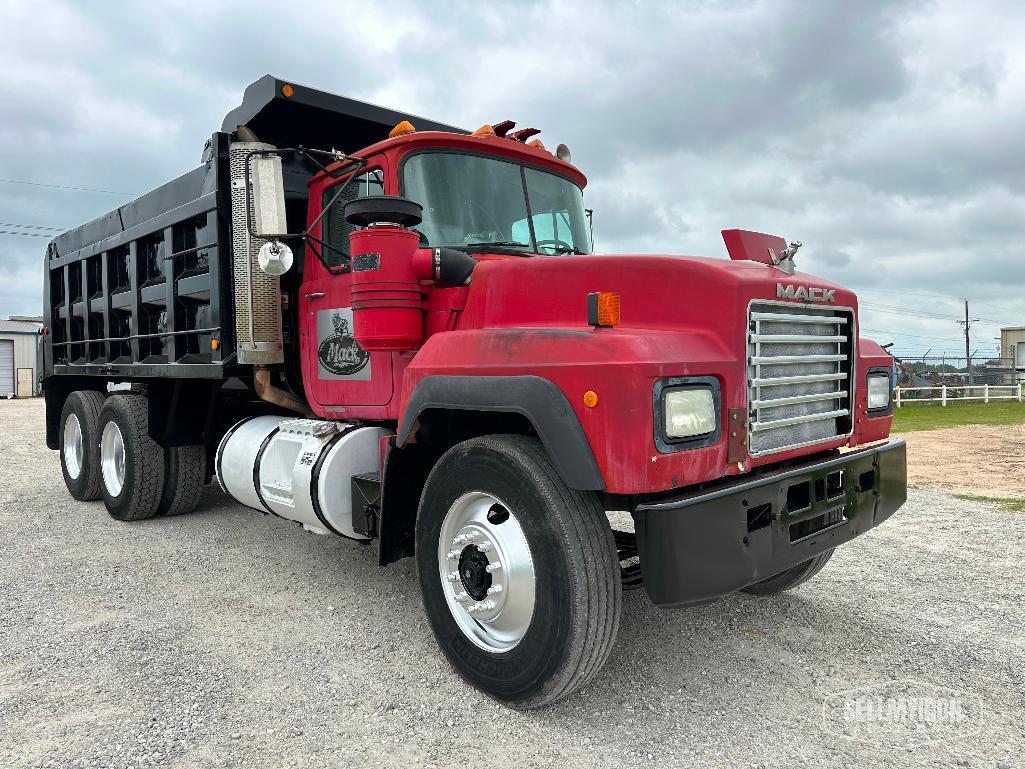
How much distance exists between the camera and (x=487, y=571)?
309 cm

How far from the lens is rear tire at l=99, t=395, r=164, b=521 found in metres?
6.29

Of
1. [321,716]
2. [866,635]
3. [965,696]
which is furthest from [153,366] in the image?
[965,696]

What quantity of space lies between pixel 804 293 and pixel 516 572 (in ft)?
5.67

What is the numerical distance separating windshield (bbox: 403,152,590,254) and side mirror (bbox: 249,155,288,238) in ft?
2.21

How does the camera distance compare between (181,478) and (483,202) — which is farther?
(181,478)

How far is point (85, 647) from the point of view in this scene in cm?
366

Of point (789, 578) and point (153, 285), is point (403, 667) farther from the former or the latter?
point (153, 285)

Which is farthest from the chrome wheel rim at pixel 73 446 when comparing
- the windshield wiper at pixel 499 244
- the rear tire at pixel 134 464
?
the windshield wiper at pixel 499 244

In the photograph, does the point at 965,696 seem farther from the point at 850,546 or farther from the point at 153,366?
the point at 153,366

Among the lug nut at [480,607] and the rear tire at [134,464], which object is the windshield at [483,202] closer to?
the lug nut at [480,607]

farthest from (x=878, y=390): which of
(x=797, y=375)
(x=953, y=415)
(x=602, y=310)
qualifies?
(x=953, y=415)

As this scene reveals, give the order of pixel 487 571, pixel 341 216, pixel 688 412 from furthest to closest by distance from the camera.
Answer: pixel 341 216 < pixel 487 571 < pixel 688 412

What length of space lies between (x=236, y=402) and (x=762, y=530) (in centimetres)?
474

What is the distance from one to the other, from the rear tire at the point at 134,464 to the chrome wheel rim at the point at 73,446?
3.24 feet
